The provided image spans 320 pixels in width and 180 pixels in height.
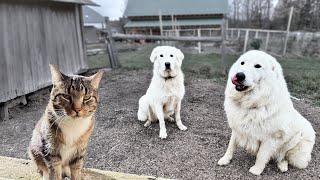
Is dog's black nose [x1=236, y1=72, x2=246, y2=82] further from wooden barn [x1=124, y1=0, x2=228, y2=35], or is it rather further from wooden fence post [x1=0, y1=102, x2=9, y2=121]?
wooden barn [x1=124, y1=0, x2=228, y2=35]

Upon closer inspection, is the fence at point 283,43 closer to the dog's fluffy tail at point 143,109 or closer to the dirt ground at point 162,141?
the dirt ground at point 162,141

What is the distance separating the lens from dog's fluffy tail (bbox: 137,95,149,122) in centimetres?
503

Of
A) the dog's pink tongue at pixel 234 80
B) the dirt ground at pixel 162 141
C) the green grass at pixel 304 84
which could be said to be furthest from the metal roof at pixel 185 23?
the dog's pink tongue at pixel 234 80

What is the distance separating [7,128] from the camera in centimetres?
543

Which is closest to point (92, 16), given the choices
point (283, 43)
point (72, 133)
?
point (283, 43)

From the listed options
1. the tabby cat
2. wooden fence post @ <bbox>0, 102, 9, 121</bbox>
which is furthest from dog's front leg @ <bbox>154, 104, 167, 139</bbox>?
wooden fence post @ <bbox>0, 102, 9, 121</bbox>

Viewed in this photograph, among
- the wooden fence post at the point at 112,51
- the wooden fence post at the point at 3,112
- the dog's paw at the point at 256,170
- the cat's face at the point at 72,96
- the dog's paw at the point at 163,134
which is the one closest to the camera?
the cat's face at the point at 72,96

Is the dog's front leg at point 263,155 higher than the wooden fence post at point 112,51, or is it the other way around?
the wooden fence post at point 112,51

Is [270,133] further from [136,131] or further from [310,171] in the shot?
[136,131]

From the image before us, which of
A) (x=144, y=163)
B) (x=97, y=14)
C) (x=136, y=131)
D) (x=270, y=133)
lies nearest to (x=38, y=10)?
(x=136, y=131)

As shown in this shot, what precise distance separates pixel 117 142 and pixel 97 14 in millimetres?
36009

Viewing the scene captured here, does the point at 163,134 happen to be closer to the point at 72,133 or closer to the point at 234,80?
the point at 234,80

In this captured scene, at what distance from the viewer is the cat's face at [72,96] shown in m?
1.68

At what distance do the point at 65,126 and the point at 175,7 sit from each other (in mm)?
29657
